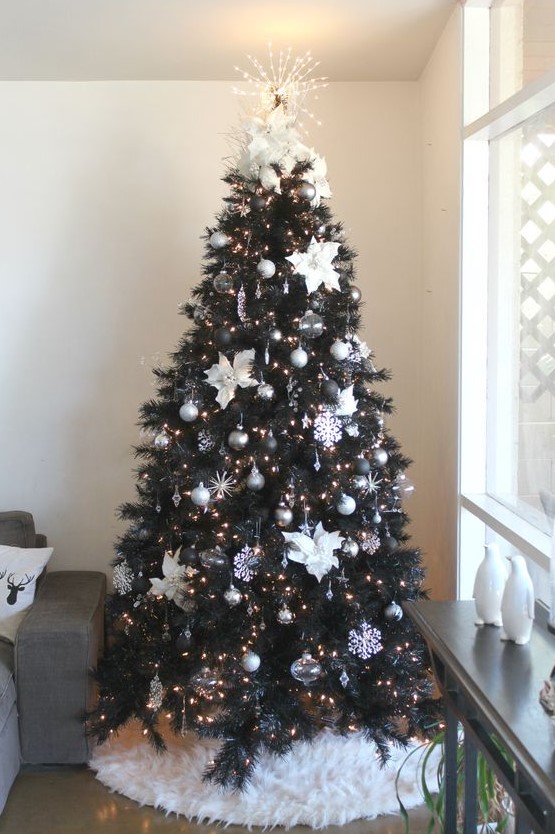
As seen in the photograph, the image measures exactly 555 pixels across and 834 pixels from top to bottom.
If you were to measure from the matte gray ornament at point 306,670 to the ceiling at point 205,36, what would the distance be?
2.18 meters

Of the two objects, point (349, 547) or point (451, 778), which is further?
point (349, 547)

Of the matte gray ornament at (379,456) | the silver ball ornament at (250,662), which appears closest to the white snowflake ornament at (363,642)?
the silver ball ornament at (250,662)

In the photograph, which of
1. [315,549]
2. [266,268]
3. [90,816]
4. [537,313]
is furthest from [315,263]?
[90,816]

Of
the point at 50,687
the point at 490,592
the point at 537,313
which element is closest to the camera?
the point at 490,592

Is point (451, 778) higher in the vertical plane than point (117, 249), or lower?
lower

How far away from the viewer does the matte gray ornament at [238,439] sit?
102 inches

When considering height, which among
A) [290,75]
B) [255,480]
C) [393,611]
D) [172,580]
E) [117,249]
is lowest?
[393,611]

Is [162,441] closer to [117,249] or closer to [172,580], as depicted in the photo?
[172,580]

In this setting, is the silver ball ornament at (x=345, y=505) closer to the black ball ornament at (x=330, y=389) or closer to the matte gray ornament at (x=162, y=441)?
the black ball ornament at (x=330, y=389)

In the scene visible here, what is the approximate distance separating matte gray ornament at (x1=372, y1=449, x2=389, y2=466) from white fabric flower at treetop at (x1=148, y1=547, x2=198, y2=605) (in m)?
0.71

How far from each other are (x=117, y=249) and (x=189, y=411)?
4.16ft

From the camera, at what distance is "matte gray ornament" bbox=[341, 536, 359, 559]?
104 inches

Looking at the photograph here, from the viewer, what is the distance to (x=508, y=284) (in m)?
2.76

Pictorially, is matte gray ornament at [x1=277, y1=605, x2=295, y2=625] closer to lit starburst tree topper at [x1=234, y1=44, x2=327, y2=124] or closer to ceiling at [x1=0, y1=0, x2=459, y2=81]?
lit starburst tree topper at [x1=234, y1=44, x2=327, y2=124]
